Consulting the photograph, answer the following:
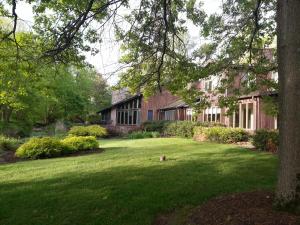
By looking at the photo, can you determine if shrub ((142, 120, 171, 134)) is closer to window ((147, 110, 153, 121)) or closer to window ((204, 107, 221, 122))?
window ((204, 107, 221, 122))

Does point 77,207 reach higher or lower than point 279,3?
lower

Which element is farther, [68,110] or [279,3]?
[68,110]

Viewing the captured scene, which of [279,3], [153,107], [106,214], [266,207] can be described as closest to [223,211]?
[266,207]

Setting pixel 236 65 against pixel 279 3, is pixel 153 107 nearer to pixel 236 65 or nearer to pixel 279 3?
pixel 236 65

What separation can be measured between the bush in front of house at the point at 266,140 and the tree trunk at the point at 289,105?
10513mm

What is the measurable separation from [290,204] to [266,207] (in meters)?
0.39

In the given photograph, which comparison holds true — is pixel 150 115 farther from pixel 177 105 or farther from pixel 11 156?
pixel 11 156

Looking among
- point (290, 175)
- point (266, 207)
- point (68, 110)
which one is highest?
point (68, 110)

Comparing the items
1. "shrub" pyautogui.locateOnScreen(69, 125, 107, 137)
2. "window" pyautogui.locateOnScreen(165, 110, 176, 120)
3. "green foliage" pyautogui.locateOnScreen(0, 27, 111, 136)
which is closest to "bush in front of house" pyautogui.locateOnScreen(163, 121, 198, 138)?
"shrub" pyautogui.locateOnScreen(69, 125, 107, 137)

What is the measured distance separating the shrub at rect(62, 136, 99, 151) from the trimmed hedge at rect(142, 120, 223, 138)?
10.00 meters

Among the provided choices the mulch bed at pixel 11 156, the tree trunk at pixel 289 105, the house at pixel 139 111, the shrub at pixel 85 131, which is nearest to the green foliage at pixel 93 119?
the house at pixel 139 111

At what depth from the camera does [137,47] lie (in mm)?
9562

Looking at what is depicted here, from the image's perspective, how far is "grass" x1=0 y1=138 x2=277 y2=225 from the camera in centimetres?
643

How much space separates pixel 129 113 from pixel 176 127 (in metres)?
14.5
